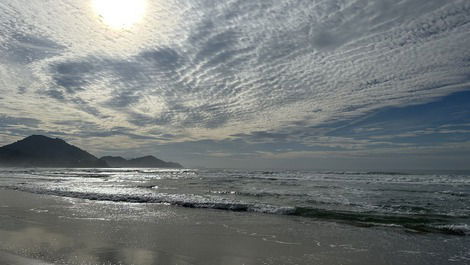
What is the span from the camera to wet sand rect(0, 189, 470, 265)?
7277 mm

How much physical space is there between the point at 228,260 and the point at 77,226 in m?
6.89

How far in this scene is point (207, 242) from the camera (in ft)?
29.5

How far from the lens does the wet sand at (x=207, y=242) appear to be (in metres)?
Result: 7.28

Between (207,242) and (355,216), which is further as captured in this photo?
(355,216)

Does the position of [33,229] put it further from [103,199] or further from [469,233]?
[469,233]

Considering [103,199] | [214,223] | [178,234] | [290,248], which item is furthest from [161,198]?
[290,248]

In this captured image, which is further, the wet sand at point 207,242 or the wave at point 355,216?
the wave at point 355,216

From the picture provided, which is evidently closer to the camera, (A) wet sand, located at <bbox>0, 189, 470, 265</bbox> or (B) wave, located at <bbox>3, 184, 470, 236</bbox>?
(A) wet sand, located at <bbox>0, 189, 470, 265</bbox>

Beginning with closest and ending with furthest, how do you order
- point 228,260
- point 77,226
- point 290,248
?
point 228,260
point 290,248
point 77,226

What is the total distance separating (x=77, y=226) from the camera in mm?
10938

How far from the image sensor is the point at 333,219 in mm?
13656

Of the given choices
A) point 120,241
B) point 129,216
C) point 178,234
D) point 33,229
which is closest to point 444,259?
point 178,234

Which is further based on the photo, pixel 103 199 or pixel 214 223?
pixel 103 199

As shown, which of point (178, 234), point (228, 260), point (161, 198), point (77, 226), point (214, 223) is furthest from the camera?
point (161, 198)
